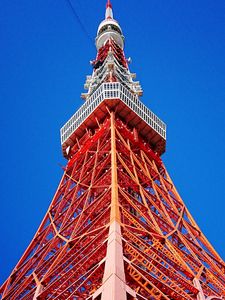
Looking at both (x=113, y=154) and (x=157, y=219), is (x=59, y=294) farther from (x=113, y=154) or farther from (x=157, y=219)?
(x=113, y=154)

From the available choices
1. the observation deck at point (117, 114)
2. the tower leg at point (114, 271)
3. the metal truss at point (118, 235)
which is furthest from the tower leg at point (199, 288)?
the observation deck at point (117, 114)

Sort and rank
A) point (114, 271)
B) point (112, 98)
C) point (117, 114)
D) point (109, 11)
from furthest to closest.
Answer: point (109, 11)
point (117, 114)
point (112, 98)
point (114, 271)

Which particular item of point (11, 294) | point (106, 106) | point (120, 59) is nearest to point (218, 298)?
point (11, 294)

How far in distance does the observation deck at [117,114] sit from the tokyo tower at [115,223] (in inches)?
1.8

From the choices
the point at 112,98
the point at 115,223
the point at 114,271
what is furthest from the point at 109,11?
the point at 114,271

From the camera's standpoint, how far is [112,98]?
87.3 feet

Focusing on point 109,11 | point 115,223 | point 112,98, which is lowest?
point 115,223

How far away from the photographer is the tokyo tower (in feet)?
45.9

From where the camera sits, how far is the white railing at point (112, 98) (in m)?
26.9

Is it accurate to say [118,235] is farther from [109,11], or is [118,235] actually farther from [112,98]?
[109,11]

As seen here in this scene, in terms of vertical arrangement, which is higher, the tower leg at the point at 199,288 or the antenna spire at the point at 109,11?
the antenna spire at the point at 109,11

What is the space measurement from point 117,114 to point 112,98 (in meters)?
0.80

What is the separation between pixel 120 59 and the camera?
34.9m

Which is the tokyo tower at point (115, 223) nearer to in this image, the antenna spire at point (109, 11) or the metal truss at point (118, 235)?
the metal truss at point (118, 235)
